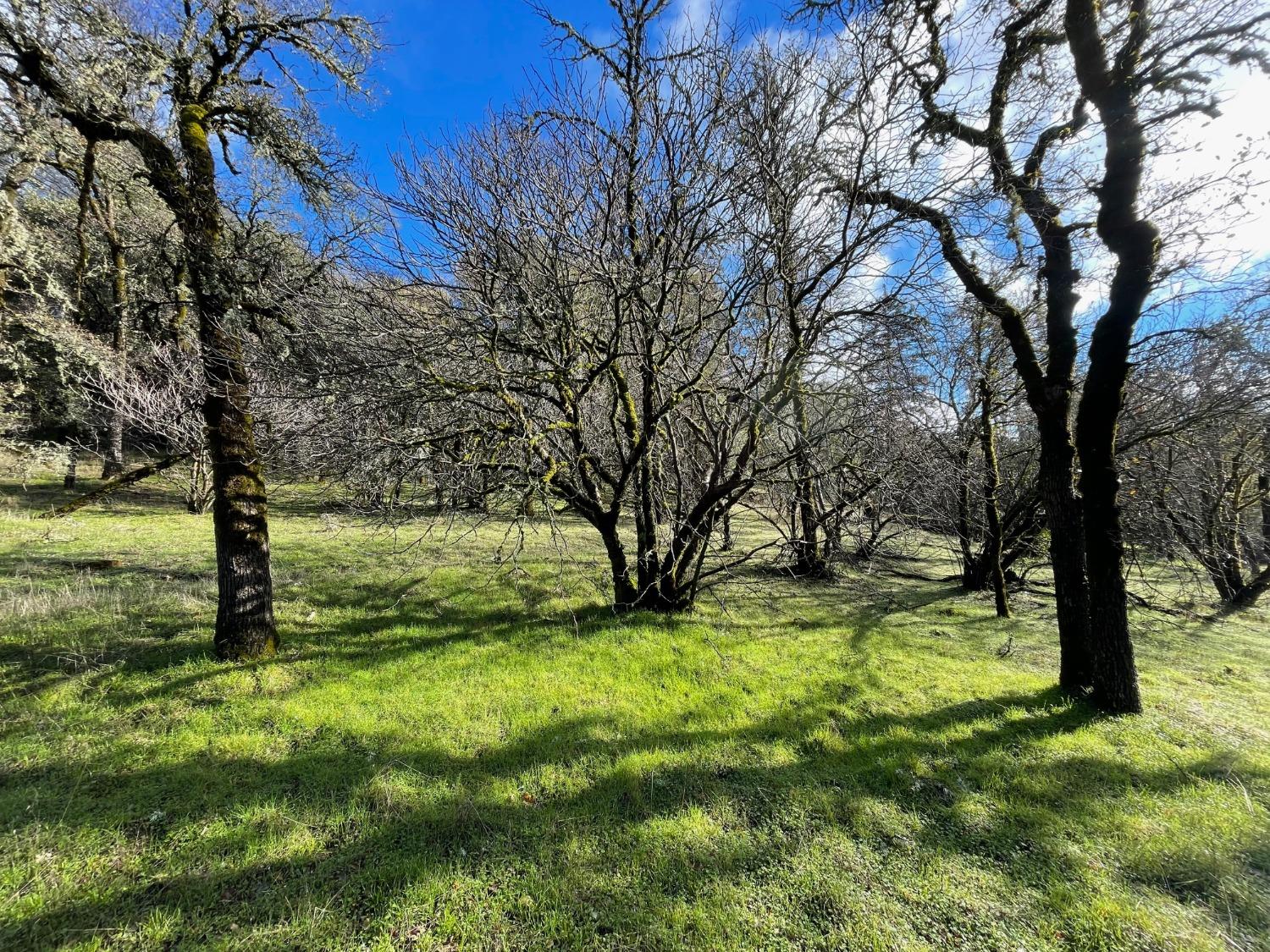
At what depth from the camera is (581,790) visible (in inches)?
130

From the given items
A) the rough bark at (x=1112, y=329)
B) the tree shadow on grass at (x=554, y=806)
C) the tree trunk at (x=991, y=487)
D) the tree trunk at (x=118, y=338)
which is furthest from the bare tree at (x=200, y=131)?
the tree trunk at (x=991, y=487)

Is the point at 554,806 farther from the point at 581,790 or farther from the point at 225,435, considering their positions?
the point at 225,435

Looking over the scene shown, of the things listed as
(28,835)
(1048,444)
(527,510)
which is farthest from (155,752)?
(1048,444)

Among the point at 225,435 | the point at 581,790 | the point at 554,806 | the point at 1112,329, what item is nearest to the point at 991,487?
the point at 1112,329

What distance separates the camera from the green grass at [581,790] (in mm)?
2369

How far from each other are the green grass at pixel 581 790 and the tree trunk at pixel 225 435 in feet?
1.56

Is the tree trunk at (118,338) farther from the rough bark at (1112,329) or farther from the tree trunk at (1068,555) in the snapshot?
the tree trunk at (1068,555)

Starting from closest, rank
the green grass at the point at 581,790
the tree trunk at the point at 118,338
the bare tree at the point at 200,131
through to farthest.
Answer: the green grass at the point at 581,790, the bare tree at the point at 200,131, the tree trunk at the point at 118,338

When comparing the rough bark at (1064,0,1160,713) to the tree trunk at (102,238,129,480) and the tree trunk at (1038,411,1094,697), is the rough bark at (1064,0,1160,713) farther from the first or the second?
the tree trunk at (102,238,129,480)

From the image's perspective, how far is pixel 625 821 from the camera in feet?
9.96

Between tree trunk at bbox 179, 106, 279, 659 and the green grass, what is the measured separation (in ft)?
1.56

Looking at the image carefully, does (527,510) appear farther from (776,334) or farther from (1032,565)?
(1032,565)

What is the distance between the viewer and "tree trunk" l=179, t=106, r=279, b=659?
13.9ft

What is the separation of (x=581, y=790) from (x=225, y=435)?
174 inches
